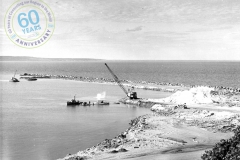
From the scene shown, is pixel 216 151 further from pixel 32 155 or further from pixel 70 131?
pixel 70 131

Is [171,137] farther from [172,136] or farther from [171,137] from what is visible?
[172,136]

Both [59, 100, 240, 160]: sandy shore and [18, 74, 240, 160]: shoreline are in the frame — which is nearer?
[59, 100, 240, 160]: sandy shore

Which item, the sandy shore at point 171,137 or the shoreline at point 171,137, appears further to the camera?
the shoreline at point 171,137

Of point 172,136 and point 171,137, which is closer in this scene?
point 171,137

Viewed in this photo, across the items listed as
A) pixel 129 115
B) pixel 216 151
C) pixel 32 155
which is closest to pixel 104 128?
pixel 129 115

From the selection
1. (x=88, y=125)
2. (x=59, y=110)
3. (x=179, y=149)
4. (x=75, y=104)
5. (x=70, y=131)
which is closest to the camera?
(x=179, y=149)

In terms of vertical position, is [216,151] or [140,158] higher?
[216,151]

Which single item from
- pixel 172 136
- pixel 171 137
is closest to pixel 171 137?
pixel 171 137

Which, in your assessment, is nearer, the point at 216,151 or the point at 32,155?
the point at 216,151

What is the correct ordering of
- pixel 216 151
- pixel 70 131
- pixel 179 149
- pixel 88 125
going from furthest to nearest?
pixel 88 125 < pixel 70 131 < pixel 179 149 < pixel 216 151

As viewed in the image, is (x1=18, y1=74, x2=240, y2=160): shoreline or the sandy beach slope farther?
(x1=18, y1=74, x2=240, y2=160): shoreline

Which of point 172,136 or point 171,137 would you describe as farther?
point 172,136
